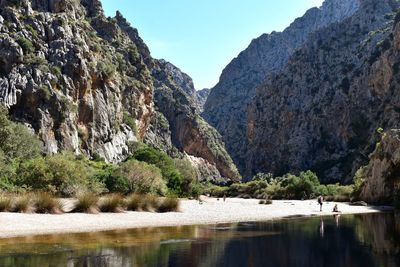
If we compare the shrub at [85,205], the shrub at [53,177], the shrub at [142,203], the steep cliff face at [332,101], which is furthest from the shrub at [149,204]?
the steep cliff face at [332,101]

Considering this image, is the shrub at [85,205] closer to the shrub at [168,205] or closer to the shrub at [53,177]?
the shrub at [168,205]

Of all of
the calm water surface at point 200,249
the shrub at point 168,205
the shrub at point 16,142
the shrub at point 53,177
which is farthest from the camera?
the shrub at point 16,142

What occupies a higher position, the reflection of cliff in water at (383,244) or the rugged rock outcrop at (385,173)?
the rugged rock outcrop at (385,173)

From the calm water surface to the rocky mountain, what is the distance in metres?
59.1

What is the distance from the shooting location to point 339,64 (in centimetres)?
16375

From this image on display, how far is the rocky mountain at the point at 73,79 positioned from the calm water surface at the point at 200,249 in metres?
59.1

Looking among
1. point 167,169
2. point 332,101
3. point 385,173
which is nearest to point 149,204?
point 167,169

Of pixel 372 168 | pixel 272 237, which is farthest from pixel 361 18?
pixel 272 237

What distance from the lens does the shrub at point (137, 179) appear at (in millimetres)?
46562

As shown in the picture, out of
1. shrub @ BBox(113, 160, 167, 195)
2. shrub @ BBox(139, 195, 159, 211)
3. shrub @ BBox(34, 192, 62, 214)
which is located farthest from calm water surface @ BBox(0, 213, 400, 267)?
shrub @ BBox(113, 160, 167, 195)

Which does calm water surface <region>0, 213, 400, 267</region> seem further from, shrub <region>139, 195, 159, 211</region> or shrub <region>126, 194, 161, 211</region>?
shrub <region>139, 195, 159, 211</region>

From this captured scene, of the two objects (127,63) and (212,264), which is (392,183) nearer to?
(212,264)

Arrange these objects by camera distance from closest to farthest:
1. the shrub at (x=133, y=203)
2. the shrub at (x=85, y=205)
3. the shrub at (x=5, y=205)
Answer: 1. the shrub at (x=5, y=205)
2. the shrub at (x=85, y=205)
3. the shrub at (x=133, y=203)

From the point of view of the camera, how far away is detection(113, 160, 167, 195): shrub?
46562 mm
